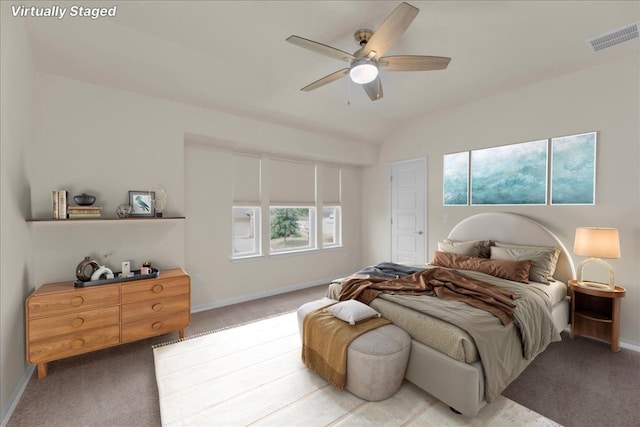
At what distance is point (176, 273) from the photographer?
3.05 metres

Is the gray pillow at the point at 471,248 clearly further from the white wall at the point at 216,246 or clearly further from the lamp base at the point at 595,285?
the white wall at the point at 216,246

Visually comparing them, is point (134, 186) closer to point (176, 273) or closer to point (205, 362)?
point (176, 273)

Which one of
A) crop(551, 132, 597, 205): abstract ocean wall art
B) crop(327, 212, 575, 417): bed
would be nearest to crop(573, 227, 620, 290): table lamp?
crop(327, 212, 575, 417): bed

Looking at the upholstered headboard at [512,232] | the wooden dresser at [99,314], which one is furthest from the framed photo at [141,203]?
the upholstered headboard at [512,232]

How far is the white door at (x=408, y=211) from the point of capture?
478 cm

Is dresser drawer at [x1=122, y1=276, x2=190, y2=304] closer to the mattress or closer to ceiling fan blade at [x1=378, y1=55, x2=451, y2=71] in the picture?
the mattress

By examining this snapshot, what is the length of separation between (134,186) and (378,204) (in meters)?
4.11

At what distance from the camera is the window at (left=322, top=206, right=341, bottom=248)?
17.8ft

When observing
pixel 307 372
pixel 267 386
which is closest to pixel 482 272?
pixel 307 372

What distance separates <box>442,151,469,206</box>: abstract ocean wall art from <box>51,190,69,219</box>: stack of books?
191 inches

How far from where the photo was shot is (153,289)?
2762 millimetres

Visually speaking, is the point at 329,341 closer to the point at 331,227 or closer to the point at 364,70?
the point at 364,70

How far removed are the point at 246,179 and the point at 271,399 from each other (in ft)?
10.1

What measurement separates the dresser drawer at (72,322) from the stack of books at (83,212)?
903 mm
